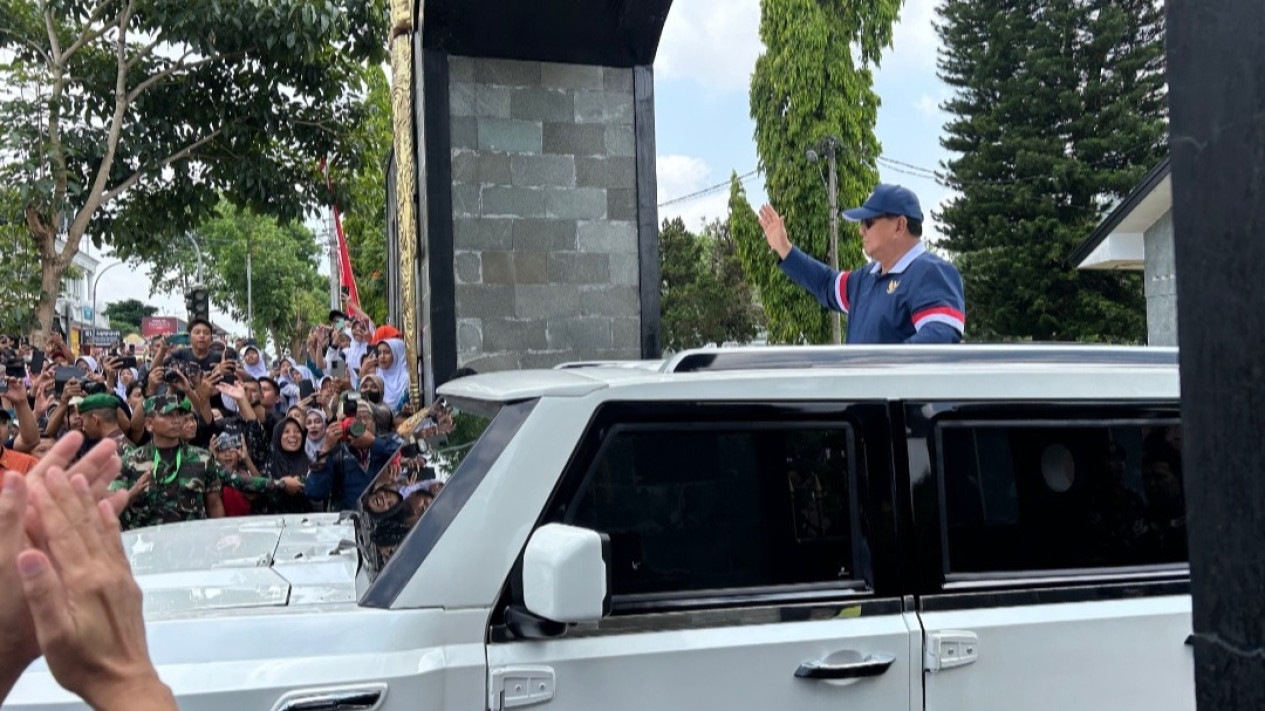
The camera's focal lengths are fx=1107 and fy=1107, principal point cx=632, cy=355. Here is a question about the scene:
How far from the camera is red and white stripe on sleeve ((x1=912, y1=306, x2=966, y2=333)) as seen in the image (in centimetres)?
400

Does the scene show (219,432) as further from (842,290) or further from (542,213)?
(842,290)

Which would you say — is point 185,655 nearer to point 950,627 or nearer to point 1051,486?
point 950,627

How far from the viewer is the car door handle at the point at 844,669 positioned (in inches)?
102

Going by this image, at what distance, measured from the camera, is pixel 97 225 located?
1407cm

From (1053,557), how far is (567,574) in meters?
1.37

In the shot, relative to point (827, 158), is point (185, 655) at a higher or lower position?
lower

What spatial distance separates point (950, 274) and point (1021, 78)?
3720 centimetres

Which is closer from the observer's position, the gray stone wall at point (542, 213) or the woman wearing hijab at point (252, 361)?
the gray stone wall at point (542, 213)

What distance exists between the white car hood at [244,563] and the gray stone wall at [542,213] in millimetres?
4607

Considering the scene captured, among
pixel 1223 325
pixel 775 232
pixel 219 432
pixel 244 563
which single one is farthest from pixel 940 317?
pixel 219 432

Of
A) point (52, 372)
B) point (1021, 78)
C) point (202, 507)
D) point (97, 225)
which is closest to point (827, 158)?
point (1021, 78)

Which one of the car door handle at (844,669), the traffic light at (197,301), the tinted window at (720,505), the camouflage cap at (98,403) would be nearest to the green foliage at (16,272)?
the traffic light at (197,301)

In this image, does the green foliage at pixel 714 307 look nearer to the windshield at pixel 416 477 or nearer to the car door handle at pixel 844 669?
the windshield at pixel 416 477

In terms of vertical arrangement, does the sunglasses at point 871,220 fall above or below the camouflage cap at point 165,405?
above
